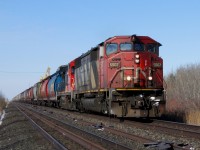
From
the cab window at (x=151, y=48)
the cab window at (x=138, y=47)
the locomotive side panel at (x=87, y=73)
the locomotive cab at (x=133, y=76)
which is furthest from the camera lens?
the locomotive side panel at (x=87, y=73)

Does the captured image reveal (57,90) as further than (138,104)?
Yes

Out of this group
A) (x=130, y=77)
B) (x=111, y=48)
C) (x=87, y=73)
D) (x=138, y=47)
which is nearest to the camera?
(x=130, y=77)

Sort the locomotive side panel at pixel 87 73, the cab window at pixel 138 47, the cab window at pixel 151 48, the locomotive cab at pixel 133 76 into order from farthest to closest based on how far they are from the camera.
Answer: the locomotive side panel at pixel 87 73, the cab window at pixel 151 48, the cab window at pixel 138 47, the locomotive cab at pixel 133 76

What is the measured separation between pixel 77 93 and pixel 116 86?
8.70m

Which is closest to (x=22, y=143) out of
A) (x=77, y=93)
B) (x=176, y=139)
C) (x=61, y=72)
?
(x=176, y=139)

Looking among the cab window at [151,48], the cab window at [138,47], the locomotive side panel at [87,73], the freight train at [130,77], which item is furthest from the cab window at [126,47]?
the locomotive side panel at [87,73]

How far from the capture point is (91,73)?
68.5ft

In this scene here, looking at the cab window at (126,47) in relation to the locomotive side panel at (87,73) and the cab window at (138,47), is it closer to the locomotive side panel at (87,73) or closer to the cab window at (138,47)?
the cab window at (138,47)

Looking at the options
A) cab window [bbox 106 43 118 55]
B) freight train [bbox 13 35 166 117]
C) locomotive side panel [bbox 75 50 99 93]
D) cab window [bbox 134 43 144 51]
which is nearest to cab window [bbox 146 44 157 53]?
freight train [bbox 13 35 166 117]

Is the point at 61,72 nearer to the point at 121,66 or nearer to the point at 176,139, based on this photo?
the point at 121,66

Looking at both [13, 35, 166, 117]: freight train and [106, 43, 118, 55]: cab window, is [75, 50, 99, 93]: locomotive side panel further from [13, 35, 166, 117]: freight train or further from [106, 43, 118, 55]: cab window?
[106, 43, 118, 55]: cab window

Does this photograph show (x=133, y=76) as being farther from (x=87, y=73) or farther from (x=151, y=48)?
(x=87, y=73)

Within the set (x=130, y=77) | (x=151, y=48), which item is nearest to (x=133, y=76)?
(x=130, y=77)

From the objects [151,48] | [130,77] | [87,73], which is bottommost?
[130,77]
